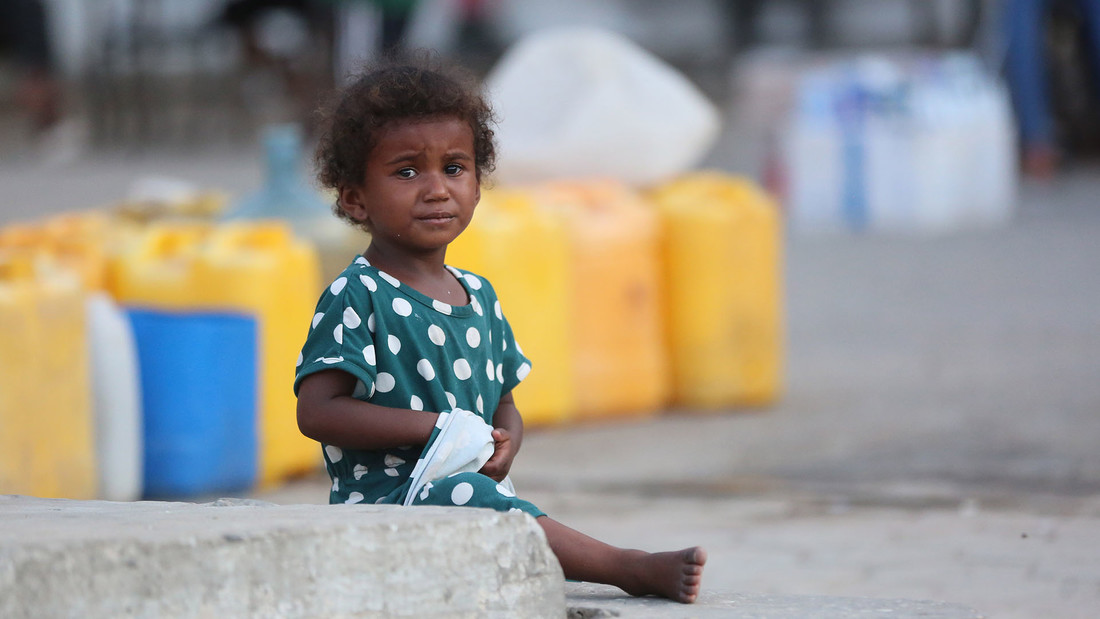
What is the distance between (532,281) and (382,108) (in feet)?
8.89

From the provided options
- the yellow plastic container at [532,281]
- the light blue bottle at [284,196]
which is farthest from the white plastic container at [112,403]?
the yellow plastic container at [532,281]

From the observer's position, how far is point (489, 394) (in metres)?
2.35

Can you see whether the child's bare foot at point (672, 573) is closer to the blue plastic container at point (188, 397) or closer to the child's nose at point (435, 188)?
the child's nose at point (435, 188)

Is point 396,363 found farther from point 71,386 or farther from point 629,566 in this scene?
point 71,386

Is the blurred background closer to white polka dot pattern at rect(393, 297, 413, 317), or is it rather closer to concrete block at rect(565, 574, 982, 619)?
white polka dot pattern at rect(393, 297, 413, 317)

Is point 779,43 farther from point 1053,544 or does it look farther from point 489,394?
point 489,394

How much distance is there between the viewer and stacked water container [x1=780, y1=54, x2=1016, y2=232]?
1034 centimetres

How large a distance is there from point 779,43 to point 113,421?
1533 cm

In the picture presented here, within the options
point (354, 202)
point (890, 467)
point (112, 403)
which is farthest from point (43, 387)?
point (890, 467)

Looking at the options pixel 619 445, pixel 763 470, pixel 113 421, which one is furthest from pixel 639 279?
pixel 113 421

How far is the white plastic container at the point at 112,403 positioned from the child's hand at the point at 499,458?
196 centimetres

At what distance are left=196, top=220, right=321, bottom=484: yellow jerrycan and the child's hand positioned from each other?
2052 mm

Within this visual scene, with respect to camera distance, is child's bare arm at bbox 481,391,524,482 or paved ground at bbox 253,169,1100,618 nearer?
child's bare arm at bbox 481,391,524,482

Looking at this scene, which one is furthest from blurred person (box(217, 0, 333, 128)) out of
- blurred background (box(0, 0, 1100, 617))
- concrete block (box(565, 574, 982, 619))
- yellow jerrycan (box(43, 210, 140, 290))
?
concrete block (box(565, 574, 982, 619))
